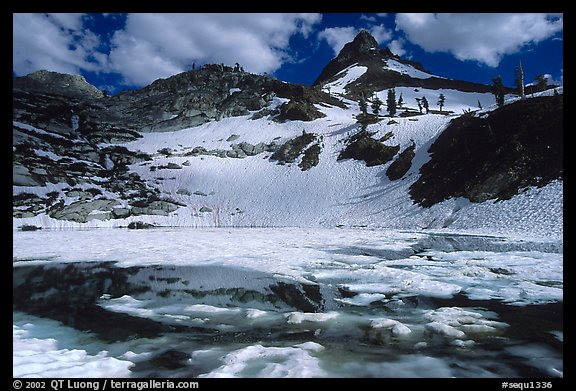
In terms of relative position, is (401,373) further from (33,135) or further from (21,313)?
(33,135)

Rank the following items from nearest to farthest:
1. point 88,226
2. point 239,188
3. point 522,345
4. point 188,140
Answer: point 522,345
point 88,226
point 239,188
point 188,140

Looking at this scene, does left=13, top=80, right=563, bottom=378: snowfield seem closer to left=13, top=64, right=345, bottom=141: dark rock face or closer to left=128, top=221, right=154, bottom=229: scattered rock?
left=128, top=221, right=154, bottom=229: scattered rock

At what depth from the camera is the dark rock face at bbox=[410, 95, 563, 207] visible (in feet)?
96.3

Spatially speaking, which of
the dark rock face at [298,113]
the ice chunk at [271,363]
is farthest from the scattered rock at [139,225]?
the dark rock face at [298,113]

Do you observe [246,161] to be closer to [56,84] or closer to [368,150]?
[368,150]

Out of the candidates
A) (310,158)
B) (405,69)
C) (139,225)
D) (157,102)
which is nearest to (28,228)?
(139,225)

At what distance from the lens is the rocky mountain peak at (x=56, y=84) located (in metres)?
90.1

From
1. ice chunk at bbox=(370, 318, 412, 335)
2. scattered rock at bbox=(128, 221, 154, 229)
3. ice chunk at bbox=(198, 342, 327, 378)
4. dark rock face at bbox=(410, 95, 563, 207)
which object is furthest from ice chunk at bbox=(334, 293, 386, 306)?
scattered rock at bbox=(128, 221, 154, 229)

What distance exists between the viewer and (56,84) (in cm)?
9612

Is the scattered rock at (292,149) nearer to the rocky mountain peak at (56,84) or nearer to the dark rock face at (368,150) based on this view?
the dark rock face at (368,150)

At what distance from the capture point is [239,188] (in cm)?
5488

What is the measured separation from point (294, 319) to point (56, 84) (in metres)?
119
